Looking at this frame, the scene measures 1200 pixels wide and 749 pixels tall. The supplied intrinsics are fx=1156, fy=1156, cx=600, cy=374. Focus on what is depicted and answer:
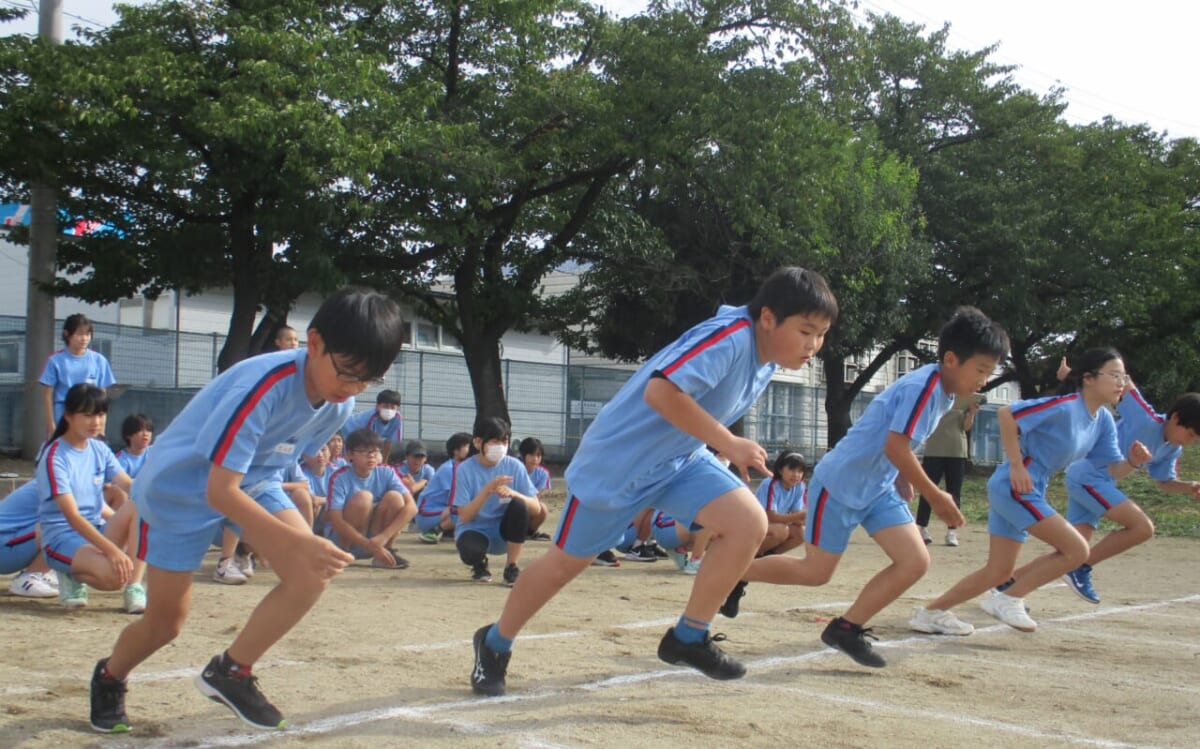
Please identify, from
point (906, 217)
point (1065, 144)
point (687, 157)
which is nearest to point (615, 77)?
point (687, 157)

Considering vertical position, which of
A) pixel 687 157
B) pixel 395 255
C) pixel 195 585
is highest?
pixel 687 157

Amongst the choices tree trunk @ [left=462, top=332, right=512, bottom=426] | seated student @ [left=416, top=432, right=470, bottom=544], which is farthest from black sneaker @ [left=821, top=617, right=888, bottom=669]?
tree trunk @ [left=462, top=332, right=512, bottom=426]

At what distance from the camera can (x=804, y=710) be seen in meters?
4.50

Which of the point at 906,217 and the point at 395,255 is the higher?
the point at 906,217

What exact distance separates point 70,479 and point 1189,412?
7.08 m

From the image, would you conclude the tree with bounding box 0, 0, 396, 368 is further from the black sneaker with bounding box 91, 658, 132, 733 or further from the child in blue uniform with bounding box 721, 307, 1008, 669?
the black sneaker with bounding box 91, 658, 132, 733

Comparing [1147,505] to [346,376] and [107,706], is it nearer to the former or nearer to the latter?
[346,376]

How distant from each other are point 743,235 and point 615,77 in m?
4.74

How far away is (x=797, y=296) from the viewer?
4.33 meters

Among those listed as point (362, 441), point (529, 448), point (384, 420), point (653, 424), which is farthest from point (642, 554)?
point (653, 424)

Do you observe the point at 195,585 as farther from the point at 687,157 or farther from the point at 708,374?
the point at 687,157

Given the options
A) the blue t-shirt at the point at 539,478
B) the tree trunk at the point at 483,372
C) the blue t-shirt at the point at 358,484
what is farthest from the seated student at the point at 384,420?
the tree trunk at the point at 483,372

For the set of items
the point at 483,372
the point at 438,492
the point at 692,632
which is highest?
the point at 483,372

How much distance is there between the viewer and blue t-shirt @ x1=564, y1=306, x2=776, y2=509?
14.1 feet
